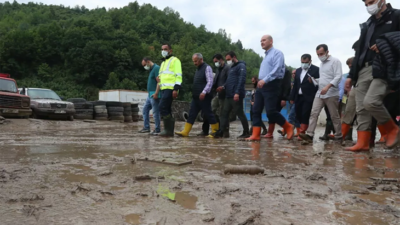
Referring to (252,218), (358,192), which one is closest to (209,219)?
(252,218)

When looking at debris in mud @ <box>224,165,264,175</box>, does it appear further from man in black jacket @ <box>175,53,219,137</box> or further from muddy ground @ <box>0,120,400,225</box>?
man in black jacket @ <box>175,53,219,137</box>

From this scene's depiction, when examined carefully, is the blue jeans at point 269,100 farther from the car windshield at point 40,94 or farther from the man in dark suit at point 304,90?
the car windshield at point 40,94

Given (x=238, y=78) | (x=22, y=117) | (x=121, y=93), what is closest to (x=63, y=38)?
(x=121, y=93)

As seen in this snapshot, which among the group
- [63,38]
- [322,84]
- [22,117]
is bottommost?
[22,117]

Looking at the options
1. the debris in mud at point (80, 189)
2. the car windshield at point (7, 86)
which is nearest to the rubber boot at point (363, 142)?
the debris in mud at point (80, 189)

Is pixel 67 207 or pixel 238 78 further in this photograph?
pixel 238 78

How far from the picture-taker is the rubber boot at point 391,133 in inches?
166

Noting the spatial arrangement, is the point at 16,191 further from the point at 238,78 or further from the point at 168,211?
the point at 238,78

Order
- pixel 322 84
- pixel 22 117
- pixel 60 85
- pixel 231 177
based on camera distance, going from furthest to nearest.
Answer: pixel 60 85 < pixel 22 117 < pixel 322 84 < pixel 231 177

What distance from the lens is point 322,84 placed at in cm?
641

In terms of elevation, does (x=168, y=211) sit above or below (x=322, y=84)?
below

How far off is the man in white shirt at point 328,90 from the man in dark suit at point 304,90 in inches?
13.9

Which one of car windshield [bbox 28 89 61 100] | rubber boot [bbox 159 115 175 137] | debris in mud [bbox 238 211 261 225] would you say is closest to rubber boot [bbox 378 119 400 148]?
debris in mud [bbox 238 211 261 225]

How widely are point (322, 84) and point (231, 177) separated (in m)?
4.52
